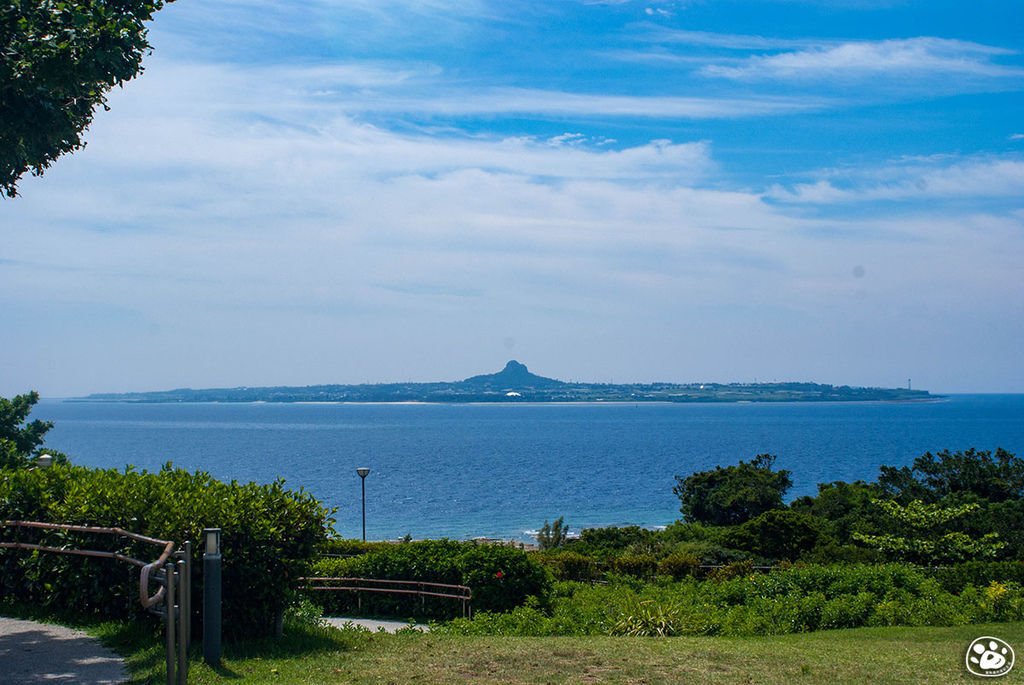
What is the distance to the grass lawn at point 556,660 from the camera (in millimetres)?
8266

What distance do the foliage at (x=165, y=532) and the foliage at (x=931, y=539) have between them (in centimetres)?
2067

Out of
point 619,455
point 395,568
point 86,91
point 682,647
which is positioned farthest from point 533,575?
point 619,455

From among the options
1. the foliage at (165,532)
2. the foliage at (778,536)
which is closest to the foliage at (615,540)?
the foliage at (778,536)

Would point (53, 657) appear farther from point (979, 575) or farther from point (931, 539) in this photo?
point (931, 539)

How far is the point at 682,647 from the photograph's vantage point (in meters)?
10.0

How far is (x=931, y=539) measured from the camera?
26.8 metres

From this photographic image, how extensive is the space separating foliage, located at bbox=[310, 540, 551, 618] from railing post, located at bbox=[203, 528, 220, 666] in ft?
29.7

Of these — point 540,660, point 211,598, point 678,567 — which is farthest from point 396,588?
point 211,598

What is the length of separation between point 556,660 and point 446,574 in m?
9.02

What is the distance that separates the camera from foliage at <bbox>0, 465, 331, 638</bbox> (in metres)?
9.61

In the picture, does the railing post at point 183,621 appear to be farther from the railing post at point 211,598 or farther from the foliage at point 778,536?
the foliage at point 778,536

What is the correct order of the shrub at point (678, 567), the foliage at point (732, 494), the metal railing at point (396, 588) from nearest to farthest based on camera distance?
the metal railing at point (396, 588)
the shrub at point (678, 567)
the foliage at point (732, 494)

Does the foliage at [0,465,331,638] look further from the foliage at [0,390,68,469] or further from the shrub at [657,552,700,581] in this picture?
the foliage at [0,390,68,469]

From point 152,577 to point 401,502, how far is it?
69505 mm
